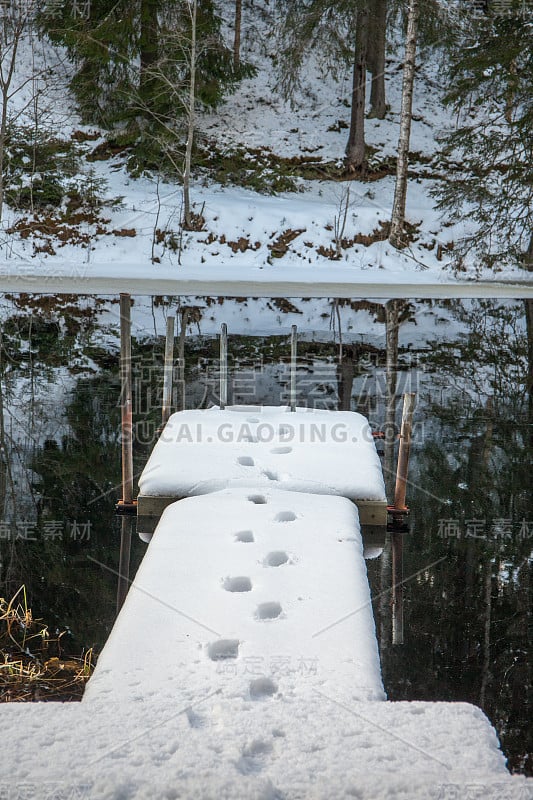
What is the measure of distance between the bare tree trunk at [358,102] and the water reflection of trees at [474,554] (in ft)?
42.0

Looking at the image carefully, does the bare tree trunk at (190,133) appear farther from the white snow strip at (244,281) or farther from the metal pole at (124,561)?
the metal pole at (124,561)

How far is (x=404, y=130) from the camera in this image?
18.1m

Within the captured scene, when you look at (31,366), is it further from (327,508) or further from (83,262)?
(83,262)

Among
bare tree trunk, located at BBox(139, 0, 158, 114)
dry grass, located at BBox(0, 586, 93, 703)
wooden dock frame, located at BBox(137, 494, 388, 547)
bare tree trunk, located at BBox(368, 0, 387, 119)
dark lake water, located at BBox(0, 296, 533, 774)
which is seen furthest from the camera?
bare tree trunk, located at BBox(368, 0, 387, 119)

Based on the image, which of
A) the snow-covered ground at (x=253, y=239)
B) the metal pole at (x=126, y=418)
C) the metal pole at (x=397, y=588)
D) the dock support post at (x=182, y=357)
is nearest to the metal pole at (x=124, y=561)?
the metal pole at (x=126, y=418)

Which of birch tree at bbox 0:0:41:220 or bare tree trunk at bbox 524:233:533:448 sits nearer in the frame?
bare tree trunk at bbox 524:233:533:448

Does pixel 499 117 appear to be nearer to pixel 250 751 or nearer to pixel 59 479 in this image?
pixel 59 479

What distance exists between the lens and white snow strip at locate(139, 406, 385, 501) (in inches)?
241

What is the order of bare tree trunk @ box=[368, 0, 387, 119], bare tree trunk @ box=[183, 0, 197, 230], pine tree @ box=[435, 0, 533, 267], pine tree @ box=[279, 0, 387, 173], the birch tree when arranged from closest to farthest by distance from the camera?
pine tree @ box=[435, 0, 533, 267] → the birch tree → bare tree trunk @ box=[183, 0, 197, 230] → pine tree @ box=[279, 0, 387, 173] → bare tree trunk @ box=[368, 0, 387, 119]

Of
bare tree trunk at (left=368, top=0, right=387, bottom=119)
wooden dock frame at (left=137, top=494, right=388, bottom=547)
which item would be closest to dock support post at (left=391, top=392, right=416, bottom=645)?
wooden dock frame at (left=137, top=494, right=388, bottom=547)

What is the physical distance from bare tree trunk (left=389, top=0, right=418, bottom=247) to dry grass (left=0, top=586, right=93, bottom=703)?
1513 cm

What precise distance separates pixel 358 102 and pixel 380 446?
15.7 metres

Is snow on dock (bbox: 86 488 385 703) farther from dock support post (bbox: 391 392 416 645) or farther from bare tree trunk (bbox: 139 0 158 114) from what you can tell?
bare tree trunk (bbox: 139 0 158 114)

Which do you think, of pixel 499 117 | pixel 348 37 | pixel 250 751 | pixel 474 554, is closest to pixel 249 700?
pixel 250 751
